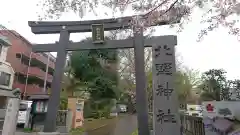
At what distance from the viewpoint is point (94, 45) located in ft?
26.9

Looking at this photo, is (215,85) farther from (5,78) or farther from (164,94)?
(5,78)

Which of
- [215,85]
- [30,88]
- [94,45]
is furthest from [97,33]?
[30,88]

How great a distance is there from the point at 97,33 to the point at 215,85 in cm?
973

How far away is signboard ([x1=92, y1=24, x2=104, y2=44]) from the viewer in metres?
8.11

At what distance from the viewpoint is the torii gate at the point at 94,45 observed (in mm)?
7054

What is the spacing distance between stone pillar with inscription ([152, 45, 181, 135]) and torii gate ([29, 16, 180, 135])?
0.67 meters

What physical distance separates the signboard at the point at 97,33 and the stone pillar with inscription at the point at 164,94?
103 inches

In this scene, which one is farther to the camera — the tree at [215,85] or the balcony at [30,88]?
the balcony at [30,88]

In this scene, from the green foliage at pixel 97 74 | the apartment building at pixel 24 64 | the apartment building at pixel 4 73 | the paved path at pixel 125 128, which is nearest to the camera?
the paved path at pixel 125 128

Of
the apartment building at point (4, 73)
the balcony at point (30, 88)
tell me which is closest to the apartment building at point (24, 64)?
the balcony at point (30, 88)

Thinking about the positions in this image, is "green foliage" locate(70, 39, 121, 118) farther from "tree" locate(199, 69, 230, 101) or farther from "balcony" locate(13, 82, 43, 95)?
"balcony" locate(13, 82, 43, 95)

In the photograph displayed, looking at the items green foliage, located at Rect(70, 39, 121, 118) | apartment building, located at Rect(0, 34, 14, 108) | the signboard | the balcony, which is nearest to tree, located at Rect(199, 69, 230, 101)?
green foliage, located at Rect(70, 39, 121, 118)

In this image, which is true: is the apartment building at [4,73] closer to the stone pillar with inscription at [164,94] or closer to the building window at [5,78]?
the building window at [5,78]

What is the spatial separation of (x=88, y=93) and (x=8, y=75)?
7.41m
